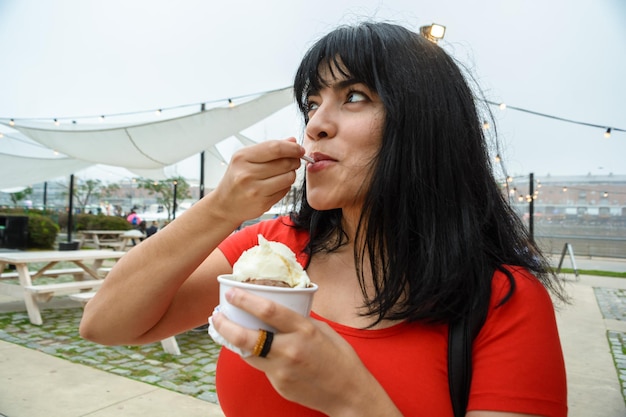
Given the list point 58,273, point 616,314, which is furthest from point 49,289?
point 616,314

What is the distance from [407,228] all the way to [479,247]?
0.61ft

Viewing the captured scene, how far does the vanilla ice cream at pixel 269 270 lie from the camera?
78 cm

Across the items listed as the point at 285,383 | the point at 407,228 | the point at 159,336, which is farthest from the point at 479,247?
the point at 159,336

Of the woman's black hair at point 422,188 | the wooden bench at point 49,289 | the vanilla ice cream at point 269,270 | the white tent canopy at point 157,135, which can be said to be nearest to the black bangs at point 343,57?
the woman's black hair at point 422,188

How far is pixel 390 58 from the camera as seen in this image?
42.9 inches

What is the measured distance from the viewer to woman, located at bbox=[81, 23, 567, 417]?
0.89m

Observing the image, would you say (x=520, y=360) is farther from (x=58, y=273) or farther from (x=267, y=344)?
(x=58, y=273)

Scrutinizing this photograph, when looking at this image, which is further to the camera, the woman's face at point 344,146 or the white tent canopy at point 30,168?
the white tent canopy at point 30,168

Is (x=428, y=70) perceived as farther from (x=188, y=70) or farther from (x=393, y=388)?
(x=188, y=70)

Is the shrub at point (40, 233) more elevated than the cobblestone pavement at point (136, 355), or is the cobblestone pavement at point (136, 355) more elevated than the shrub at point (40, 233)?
the shrub at point (40, 233)

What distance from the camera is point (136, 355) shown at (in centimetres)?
447

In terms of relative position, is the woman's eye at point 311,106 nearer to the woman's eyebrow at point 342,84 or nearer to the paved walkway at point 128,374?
the woman's eyebrow at point 342,84

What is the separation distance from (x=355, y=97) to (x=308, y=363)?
28.1 inches

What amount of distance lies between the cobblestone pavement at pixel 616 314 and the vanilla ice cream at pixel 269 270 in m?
4.32
